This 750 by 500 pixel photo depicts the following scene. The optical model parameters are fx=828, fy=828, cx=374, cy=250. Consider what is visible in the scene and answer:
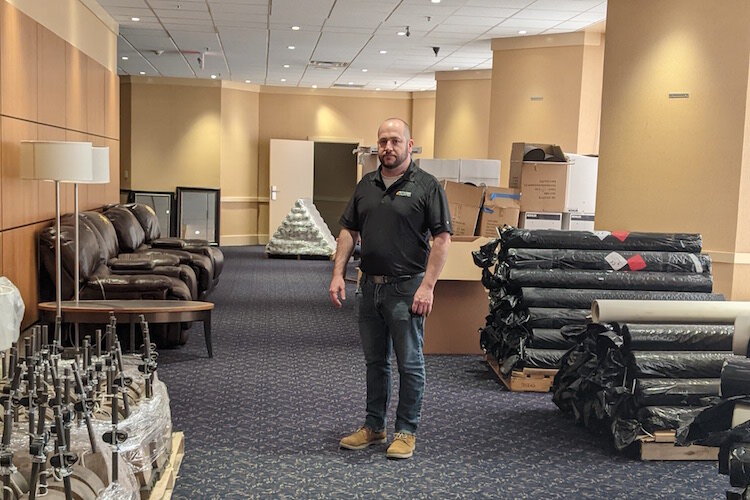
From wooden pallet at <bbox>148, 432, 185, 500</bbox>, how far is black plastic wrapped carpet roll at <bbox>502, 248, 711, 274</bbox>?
107 inches

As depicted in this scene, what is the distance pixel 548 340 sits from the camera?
5.64 meters

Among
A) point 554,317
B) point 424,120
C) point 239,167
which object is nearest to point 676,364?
point 554,317

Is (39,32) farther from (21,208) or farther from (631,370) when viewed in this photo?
(631,370)

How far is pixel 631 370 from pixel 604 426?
0.37 m

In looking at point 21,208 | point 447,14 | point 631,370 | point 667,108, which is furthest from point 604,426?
point 447,14

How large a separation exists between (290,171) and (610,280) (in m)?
12.7

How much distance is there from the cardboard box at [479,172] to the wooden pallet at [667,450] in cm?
543

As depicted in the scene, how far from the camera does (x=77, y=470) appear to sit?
8.45 feet

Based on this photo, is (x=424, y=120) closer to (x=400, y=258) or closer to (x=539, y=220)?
(x=539, y=220)

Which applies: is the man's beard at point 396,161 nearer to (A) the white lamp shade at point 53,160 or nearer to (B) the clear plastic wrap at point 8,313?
(B) the clear plastic wrap at point 8,313

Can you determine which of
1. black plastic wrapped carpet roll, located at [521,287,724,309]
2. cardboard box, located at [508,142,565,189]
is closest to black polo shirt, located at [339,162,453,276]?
black plastic wrapped carpet roll, located at [521,287,724,309]

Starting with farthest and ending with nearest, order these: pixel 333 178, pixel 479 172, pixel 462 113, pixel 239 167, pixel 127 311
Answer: pixel 333 178 < pixel 239 167 < pixel 462 113 < pixel 479 172 < pixel 127 311

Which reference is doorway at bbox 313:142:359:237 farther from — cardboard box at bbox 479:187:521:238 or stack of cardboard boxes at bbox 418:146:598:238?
cardboard box at bbox 479:187:521:238

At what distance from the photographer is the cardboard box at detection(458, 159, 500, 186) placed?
9477 millimetres
